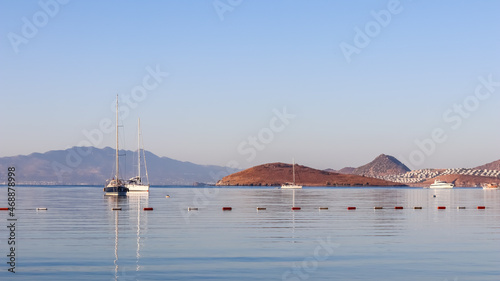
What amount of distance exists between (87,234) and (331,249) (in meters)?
17.8

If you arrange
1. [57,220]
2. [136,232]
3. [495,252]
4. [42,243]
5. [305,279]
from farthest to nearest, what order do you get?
[57,220] → [136,232] → [42,243] → [495,252] → [305,279]

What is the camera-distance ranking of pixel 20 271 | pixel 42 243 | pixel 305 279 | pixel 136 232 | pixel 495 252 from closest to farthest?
pixel 305 279 → pixel 20 271 → pixel 495 252 → pixel 42 243 → pixel 136 232

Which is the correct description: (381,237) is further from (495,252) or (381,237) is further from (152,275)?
(152,275)

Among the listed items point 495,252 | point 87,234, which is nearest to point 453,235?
point 495,252

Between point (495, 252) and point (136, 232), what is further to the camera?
point (136, 232)

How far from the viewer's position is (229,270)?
29203mm

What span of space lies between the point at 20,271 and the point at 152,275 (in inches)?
238

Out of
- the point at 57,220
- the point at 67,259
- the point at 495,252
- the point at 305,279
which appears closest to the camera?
the point at 305,279

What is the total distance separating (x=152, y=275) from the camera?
90.6 ft

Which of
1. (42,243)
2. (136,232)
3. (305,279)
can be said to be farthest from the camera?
(136,232)

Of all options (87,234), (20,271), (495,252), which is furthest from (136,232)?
→ (495,252)

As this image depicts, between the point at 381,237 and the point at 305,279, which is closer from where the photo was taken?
the point at 305,279

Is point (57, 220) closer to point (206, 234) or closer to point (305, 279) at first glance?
point (206, 234)

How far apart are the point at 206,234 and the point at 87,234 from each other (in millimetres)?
8152
